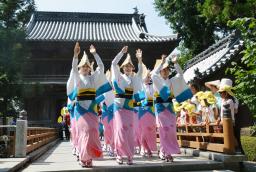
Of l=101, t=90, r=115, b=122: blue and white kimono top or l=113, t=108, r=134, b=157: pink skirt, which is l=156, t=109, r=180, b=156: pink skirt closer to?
l=113, t=108, r=134, b=157: pink skirt

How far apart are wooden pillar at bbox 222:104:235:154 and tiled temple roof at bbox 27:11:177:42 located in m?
18.1

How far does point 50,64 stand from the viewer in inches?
962

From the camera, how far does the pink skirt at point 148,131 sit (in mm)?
9094

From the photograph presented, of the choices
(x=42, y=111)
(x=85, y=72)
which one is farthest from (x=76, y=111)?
(x=42, y=111)

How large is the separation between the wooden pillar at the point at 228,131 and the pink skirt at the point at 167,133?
3.62 ft

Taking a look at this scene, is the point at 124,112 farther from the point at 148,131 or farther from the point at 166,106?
the point at 148,131

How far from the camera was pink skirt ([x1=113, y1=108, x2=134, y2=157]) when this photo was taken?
7469 mm

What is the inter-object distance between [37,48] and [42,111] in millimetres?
4528

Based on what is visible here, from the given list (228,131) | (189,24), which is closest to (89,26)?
(189,24)

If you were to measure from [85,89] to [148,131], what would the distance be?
250 centimetres

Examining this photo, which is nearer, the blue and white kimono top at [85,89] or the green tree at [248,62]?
the green tree at [248,62]

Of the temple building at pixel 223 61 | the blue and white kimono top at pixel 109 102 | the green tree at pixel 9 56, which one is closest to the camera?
the blue and white kimono top at pixel 109 102

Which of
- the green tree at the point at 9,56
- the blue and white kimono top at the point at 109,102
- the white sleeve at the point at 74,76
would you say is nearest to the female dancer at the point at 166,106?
the white sleeve at the point at 74,76

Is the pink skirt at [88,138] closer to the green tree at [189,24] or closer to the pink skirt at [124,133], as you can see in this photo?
the pink skirt at [124,133]
